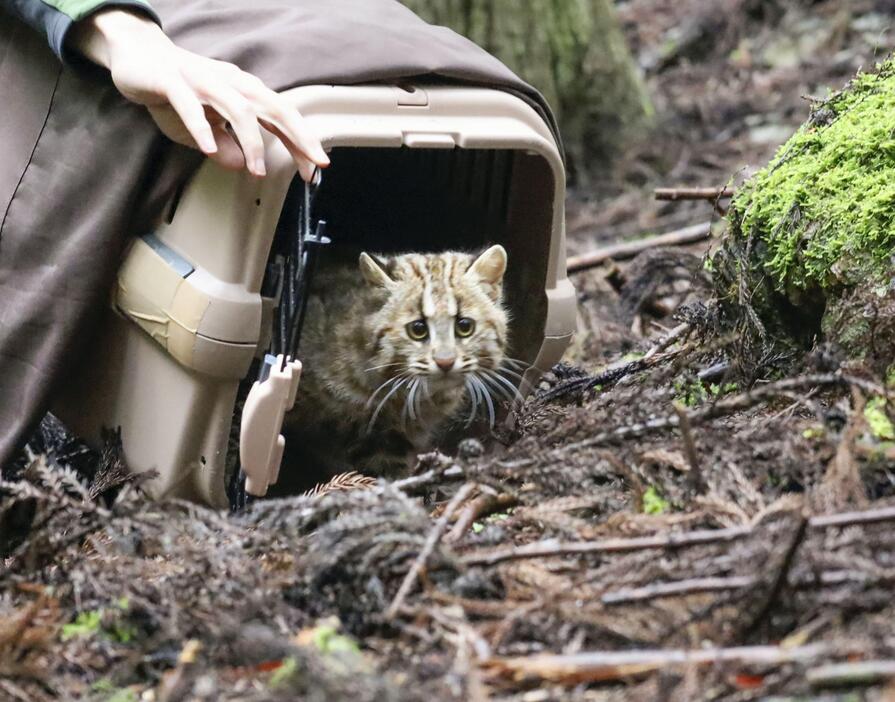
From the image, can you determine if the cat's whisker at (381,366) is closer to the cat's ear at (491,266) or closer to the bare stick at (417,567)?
the cat's ear at (491,266)

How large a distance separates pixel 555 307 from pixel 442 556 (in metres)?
1.75

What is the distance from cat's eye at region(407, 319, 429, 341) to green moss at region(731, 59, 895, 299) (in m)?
1.04

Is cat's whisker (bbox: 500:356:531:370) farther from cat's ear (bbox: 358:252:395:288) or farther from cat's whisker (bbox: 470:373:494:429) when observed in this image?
cat's ear (bbox: 358:252:395:288)

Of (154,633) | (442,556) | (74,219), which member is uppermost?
(74,219)

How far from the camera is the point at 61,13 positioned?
291 cm

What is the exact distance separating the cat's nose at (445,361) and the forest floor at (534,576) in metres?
0.79

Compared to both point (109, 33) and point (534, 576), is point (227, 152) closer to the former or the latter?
point (109, 33)

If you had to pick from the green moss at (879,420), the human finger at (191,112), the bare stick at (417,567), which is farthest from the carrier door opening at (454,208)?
the bare stick at (417,567)

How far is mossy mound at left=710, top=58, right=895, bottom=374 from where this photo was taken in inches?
111

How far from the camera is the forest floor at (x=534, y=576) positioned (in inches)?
67.6

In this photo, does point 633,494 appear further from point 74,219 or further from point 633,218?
point 633,218

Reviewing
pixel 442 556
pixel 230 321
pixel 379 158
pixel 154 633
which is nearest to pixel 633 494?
pixel 442 556

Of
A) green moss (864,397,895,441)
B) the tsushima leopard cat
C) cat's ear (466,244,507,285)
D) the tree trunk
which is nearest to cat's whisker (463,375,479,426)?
the tsushima leopard cat

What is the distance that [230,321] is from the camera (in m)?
2.95
